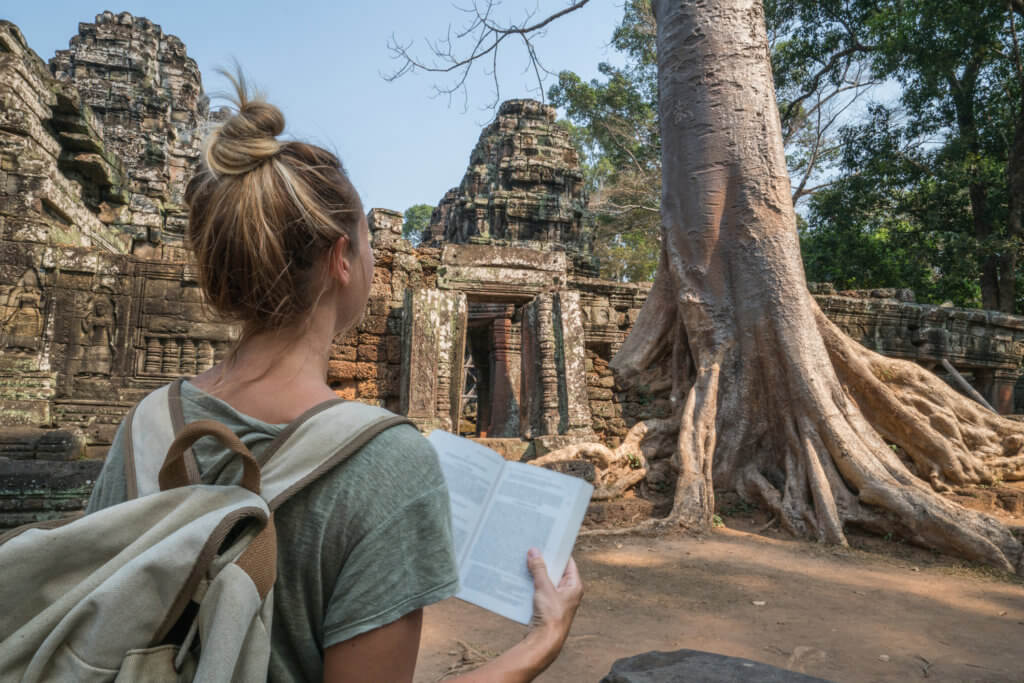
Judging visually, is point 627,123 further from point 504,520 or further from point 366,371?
point 504,520

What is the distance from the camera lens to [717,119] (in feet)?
17.2

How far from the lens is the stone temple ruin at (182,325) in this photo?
559cm

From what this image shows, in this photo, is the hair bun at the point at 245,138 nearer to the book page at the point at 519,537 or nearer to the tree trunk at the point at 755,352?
the book page at the point at 519,537

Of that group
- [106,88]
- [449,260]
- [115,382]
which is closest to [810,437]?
[449,260]

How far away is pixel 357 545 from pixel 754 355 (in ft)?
15.8

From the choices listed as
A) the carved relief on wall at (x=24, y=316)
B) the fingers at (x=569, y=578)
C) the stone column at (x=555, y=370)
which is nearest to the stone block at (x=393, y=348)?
the stone column at (x=555, y=370)

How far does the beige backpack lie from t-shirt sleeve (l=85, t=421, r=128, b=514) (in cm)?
10

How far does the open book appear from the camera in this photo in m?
1.02

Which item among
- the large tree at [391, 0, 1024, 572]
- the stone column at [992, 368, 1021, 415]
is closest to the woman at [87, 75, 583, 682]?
the large tree at [391, 0, 1024, 572]

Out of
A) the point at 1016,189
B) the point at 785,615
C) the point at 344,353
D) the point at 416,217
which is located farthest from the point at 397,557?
the point at 416,217

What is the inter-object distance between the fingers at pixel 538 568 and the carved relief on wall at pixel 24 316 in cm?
634

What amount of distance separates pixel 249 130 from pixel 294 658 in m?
0.64

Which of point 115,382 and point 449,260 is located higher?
point 449,260

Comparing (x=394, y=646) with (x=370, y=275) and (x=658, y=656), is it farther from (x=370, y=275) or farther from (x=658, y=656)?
(x=658, y=656)
